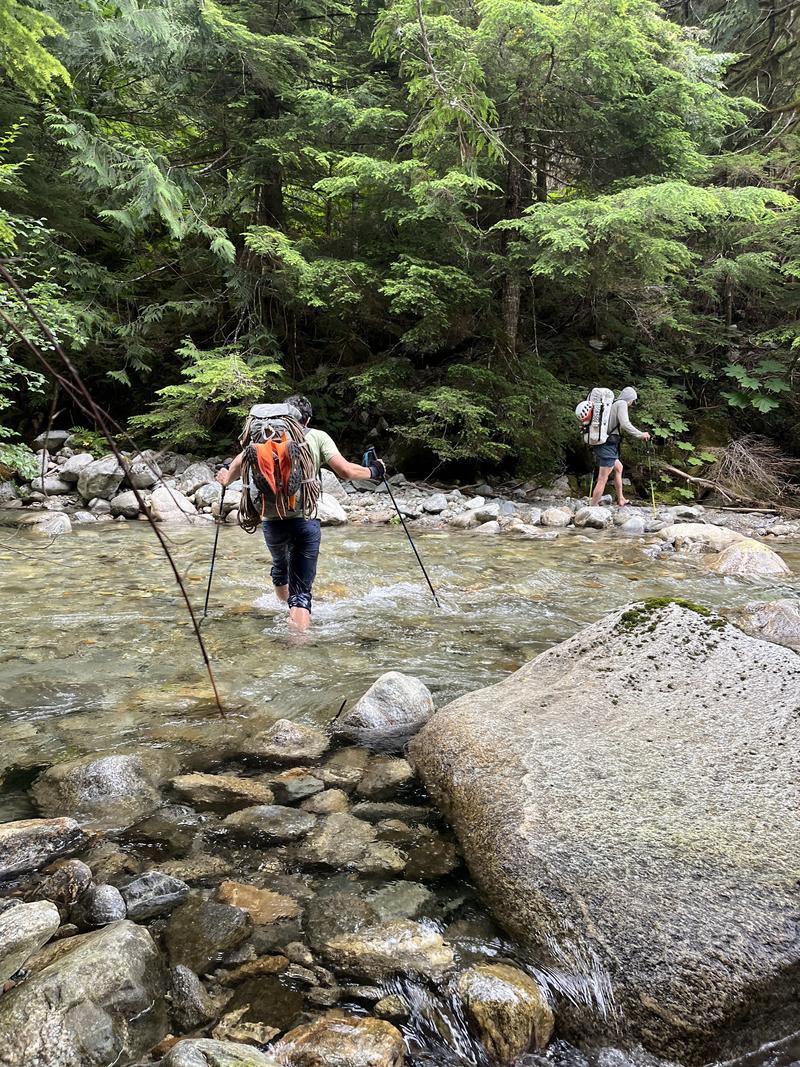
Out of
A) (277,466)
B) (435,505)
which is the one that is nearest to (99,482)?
(435,505)

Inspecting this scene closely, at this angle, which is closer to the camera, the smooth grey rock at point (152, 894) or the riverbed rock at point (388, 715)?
the smooth grey rock at point (152, 894)

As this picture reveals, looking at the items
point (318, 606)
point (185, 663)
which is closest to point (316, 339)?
point (318, 606)

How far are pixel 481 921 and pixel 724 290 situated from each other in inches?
660

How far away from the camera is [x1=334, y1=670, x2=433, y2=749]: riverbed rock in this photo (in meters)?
3.66

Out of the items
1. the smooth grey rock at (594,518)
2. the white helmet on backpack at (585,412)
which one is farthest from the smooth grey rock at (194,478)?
the white helmet on backpack at (585,412)

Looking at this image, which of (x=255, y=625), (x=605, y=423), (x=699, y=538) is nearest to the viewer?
(x=255, y=625)

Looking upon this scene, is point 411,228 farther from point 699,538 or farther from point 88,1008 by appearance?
point 88,1008

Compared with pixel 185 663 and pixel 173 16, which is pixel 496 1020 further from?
pixel 173 16

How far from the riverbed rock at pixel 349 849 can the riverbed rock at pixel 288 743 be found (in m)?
0.61

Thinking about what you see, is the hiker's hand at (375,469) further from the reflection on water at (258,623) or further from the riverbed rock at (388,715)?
the riverbed rock at (388,715)

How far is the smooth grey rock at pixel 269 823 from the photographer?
2740 mm

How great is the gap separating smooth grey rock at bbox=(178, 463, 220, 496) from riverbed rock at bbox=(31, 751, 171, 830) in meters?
10.1

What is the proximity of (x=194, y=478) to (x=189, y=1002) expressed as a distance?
40.2ft

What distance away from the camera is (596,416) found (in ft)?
39.3
